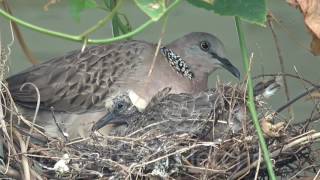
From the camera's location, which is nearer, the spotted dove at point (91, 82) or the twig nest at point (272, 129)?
the twig nest at point (272, 129)

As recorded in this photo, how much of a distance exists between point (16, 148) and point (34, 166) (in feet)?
0.21

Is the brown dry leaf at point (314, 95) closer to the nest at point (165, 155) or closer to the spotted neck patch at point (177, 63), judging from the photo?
the nest at point (165, 155)

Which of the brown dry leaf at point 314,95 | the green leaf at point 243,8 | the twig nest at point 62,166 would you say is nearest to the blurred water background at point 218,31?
the brown dry leaf at point 314,95

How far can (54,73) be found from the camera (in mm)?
3115

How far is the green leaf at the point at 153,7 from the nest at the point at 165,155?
1.84 feet

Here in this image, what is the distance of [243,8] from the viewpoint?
2.13 metres

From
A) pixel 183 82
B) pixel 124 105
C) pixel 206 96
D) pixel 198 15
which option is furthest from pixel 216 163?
pixel 198 15

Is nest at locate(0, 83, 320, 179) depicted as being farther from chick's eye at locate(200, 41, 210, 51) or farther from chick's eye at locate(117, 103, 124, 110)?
chick's eye at locate(200, 41, 210, 51)

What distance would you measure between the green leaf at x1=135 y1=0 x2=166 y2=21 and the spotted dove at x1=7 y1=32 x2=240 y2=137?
3.39 ft

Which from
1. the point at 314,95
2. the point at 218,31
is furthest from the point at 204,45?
the point at 314,95

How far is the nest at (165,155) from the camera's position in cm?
245

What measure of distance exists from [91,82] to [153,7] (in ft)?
3.73

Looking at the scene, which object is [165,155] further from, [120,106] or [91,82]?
[91,82]

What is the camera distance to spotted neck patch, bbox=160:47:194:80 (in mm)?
3244
